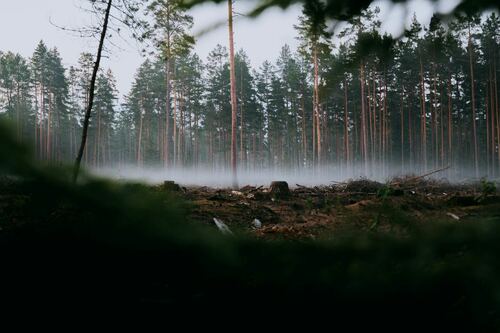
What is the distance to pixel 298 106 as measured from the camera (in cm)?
5003

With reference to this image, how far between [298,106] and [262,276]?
167ft

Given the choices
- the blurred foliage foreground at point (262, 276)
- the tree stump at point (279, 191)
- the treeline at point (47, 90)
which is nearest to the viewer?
the blurred foliage foreground at point (262, 276)

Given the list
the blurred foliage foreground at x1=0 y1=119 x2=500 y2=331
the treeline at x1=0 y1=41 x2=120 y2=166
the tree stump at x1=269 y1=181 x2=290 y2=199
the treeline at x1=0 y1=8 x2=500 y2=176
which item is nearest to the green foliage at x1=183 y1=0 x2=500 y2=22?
the blurred foliage foreground at x1=0 y1=119 x2=500 y2=331

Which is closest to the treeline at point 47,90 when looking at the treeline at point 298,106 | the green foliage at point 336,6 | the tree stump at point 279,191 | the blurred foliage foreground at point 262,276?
the treeline at point 298,106

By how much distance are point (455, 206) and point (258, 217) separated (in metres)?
4.32

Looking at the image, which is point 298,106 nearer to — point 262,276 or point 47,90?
point 47,90

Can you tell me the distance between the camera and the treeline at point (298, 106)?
35938mm

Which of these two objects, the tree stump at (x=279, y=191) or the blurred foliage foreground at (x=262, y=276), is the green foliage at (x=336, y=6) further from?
the tree stump at (x=279, y=191)

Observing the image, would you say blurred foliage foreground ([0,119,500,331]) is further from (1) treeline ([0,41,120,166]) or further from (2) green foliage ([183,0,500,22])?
(1) treeline ([0,41,120,166])

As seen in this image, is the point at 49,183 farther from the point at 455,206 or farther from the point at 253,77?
the point at 253,77

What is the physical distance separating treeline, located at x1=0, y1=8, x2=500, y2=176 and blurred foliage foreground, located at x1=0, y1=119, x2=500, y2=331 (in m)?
31.6

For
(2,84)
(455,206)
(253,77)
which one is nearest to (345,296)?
(455,206)

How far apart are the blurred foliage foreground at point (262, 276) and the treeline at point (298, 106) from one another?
31602mm

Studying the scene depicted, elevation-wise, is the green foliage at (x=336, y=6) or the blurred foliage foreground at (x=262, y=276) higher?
the green foliage at (x=336, y=6)
